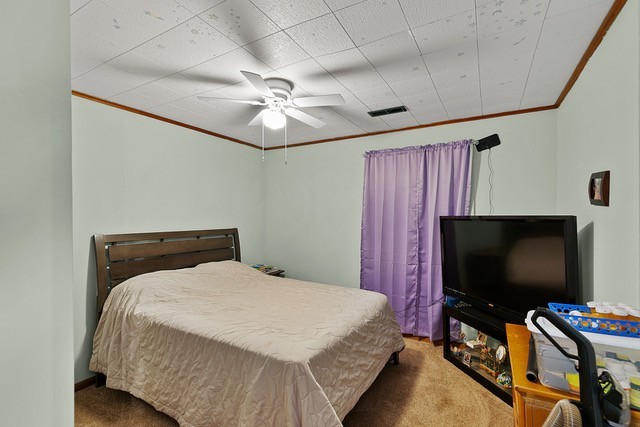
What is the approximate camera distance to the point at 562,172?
2.65m

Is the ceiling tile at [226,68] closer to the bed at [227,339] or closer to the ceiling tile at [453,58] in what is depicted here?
the ceiling tile at [453,58]

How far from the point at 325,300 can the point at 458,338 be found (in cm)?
162

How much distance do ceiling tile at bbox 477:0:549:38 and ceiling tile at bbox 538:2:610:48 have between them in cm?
8

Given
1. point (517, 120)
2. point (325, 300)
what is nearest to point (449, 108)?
point (517, 120)

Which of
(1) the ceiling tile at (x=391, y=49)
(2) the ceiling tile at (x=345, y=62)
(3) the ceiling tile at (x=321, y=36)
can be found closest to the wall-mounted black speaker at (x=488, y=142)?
(1) the ceiling tile at (x=391, y=49)

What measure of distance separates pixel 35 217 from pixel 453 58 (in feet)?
7.47

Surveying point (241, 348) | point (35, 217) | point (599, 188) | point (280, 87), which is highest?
point (280, 87)

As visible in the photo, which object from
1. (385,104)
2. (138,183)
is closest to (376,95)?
(385,104)

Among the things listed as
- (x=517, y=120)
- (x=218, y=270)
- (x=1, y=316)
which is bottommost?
(x=218, y=270)

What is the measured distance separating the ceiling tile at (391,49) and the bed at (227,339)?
1.84m

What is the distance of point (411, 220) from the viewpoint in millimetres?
3490

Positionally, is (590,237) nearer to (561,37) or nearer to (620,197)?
(620,197)

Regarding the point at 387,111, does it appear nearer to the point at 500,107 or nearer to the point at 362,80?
the point at 362,80

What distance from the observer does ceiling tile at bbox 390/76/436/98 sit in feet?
7.63
